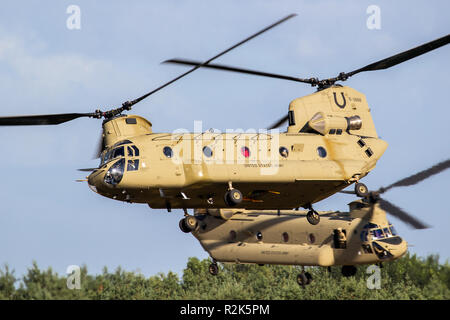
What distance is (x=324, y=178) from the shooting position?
34.5m

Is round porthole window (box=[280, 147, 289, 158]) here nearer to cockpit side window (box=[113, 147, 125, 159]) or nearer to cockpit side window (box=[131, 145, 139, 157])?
cockpit side window (box=[131, 145, 139, 157])

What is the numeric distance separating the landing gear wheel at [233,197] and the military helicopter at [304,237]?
42.0 feet

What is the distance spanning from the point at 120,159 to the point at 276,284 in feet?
157

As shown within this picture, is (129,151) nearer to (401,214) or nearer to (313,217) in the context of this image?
(313,217)

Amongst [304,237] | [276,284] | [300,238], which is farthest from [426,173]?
[276,284]

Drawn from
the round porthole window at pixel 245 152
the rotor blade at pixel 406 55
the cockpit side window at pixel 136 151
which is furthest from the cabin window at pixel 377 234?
the cockpit side window at pixel 136 151

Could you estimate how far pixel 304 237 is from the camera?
47.9m

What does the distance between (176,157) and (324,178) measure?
6371 millimetres

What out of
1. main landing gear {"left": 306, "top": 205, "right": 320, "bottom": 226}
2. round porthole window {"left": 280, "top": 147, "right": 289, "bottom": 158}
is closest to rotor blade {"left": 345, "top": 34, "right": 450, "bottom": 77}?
round porthole window {"left": 280, "top": 147, "right": 289, "bottom": 158}

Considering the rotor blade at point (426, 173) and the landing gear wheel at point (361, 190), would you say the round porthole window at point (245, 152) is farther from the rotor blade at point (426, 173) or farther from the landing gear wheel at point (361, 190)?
the rotor blade at point (426, 173)

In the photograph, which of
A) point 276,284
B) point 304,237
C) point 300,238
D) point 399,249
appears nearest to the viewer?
point 399,249

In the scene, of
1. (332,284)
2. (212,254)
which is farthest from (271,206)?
(332,284)
